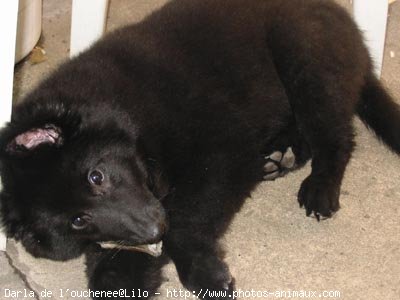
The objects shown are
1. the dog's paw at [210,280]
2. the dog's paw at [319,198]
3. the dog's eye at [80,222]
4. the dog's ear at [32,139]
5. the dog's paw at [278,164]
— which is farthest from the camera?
the dog's paw at [278,164]

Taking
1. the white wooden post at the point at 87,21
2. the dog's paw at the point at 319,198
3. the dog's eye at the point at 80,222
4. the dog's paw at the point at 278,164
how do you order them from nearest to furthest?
the dog's eye at the point at 80,222
the dog's paw at the point at 319,198
the dog's paw at the point at 278,164
the white wooden post at the point at 87,21

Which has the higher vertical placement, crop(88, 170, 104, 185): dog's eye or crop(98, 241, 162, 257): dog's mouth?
crop(88, 170, 104, 185): dog's eye

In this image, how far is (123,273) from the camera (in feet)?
7.70

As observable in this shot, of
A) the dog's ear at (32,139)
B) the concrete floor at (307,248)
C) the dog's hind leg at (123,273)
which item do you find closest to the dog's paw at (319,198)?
the concrete floor at (307,248)

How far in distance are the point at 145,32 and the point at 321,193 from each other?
2.87 feet

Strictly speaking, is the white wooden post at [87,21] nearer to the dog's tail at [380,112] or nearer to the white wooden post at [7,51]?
the white wooden post at [7,51]

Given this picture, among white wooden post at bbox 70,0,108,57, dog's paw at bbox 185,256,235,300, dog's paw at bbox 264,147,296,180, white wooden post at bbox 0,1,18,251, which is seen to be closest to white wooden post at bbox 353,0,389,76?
dog's paw at bbox 264,147,296,180

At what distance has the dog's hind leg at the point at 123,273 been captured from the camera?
7.57 feet

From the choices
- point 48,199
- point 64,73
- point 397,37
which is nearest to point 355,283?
point 48,199

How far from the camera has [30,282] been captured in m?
2.41

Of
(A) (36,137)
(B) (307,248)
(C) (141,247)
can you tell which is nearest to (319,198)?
(B) (307,248)

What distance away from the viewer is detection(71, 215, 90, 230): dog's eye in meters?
2.13

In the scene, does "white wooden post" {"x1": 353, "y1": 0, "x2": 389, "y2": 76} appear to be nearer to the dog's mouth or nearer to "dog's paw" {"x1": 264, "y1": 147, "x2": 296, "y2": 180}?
"dog's paw" {"x1": 264, "y1": 147, "x2": 296, "y2": 180}

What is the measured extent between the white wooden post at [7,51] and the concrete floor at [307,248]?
1.85ft
